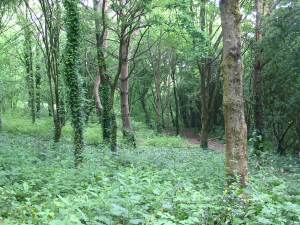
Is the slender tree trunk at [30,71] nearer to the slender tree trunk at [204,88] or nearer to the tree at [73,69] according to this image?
the slender tree trunk at [204,88]

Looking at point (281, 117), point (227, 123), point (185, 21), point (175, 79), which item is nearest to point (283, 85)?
point (281, 117)

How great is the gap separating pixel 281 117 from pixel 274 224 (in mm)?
16577

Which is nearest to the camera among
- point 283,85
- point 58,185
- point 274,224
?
point 274,224

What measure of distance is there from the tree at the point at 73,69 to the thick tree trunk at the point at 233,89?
199 inches

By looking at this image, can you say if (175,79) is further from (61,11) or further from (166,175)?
(166,175)

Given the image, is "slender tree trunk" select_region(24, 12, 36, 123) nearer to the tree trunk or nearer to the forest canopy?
the forest canopy

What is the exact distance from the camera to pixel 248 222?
471 cm

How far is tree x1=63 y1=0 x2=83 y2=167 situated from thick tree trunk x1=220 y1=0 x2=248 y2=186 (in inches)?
199

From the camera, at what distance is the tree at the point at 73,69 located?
37.2 ft

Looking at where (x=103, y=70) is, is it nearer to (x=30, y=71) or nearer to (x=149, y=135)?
(x=30, y=71)

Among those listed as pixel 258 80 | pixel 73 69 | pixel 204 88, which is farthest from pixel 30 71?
pixel 73 69

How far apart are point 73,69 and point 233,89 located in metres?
5.43

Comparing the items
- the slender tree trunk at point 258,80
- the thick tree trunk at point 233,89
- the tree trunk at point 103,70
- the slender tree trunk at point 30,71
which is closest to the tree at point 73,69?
the tree trunk at point 103,70

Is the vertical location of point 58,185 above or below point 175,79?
below
